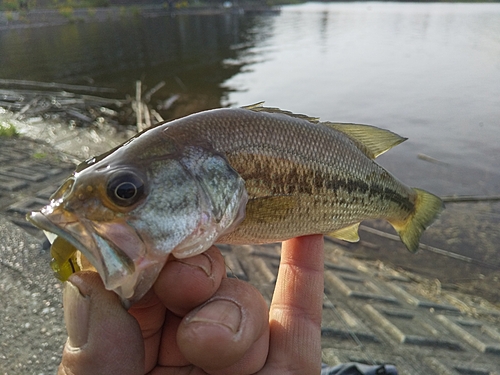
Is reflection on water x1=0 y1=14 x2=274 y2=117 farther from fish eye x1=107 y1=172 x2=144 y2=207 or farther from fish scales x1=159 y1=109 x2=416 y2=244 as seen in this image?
fish eye x1=107 y1=172 x2=144 y2=207

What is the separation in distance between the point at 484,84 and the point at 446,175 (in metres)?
12.0

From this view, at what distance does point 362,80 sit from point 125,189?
22.4 metres

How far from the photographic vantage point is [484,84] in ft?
61.8

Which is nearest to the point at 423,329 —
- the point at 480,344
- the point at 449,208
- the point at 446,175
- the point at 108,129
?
the point at 480,344

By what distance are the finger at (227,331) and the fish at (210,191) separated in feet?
0.90

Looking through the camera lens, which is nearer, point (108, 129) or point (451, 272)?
point (451, 272)

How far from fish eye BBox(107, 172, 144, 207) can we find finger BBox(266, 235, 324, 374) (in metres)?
1.20

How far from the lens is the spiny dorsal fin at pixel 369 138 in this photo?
254 centimetres

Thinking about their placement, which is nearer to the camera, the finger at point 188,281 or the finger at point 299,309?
the finger at point 188,281

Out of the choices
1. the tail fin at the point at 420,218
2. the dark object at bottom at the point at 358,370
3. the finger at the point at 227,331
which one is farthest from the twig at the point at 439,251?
the finger at the point at 227,331

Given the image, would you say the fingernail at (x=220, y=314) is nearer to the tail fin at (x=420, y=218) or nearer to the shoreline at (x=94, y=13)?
the tail fin at (x=420, y=218)

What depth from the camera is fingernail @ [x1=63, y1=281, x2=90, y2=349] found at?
158 cm

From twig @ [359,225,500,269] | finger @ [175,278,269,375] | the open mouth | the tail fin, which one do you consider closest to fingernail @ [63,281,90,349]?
the open mouth

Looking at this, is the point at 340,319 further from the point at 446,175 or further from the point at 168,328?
the point at 446,175
